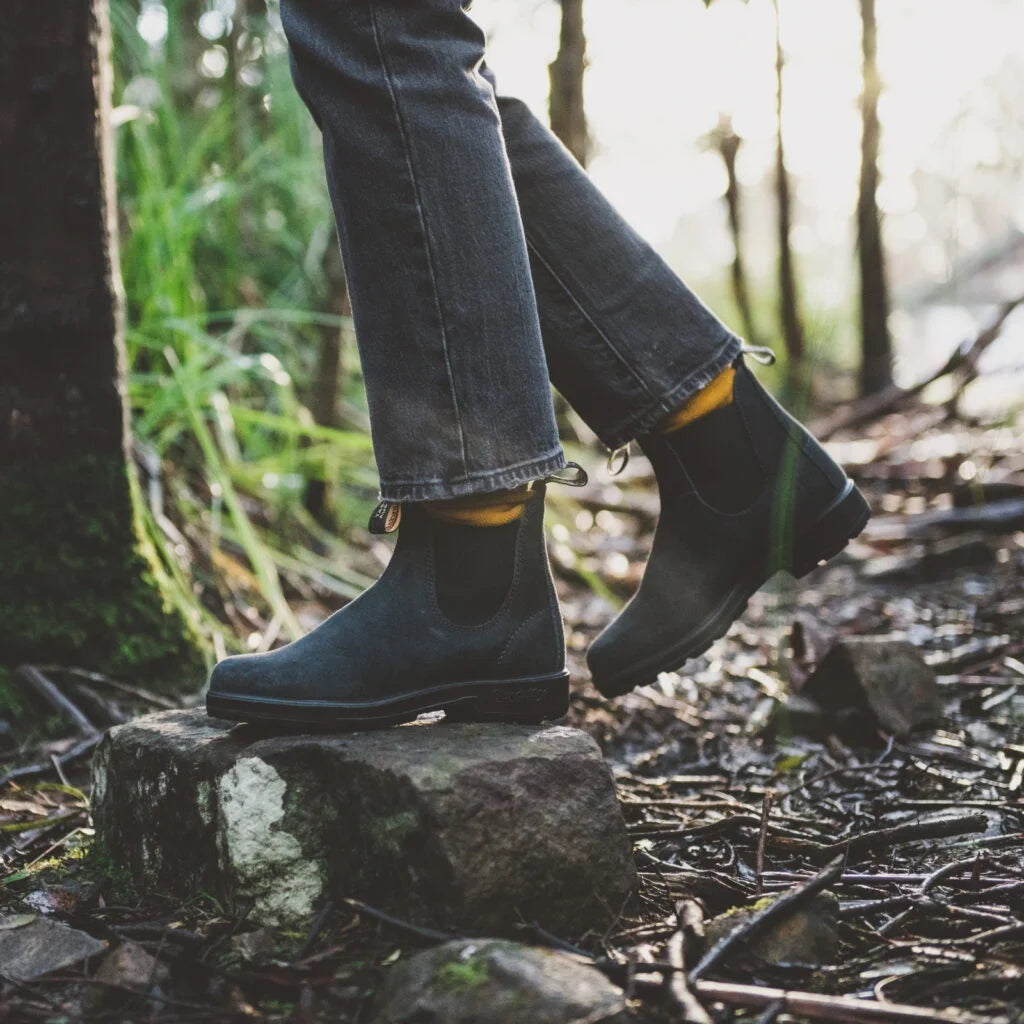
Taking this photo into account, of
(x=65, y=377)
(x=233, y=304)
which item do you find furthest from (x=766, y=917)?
(x=233, y=304)

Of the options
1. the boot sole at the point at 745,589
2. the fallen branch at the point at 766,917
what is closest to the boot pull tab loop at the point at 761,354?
the boot sole at the point at 745,589

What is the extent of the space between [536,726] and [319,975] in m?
0.37

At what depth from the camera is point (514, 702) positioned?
45.6 inches

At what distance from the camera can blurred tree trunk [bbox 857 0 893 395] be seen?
7719mm

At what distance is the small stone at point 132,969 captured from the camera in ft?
2.71

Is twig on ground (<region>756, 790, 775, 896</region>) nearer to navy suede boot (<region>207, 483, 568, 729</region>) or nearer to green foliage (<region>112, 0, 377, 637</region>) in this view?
navy suede boot (<region>207, 483, 568, 729</region>)

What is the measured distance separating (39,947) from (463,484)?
0.57m

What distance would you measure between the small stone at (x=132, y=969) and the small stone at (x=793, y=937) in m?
0.46

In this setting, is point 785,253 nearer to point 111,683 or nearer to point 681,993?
point 111,683

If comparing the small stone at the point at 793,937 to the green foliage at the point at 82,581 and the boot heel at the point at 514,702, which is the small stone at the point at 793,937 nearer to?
the boot heel at the point at 514,702

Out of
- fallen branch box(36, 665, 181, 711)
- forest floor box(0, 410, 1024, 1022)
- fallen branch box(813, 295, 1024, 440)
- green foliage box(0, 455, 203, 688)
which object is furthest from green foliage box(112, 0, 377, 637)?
fallen branch box(813, 295, 1024, 440)

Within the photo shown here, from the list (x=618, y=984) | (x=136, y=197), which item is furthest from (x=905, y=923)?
(x=136, y=197)

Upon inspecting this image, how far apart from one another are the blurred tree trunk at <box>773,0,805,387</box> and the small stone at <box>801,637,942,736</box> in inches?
285

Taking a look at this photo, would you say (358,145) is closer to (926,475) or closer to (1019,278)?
(926,475)
